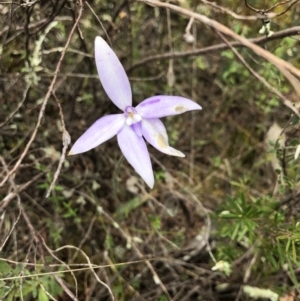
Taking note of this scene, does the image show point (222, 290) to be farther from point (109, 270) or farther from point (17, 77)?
point (17, 77)

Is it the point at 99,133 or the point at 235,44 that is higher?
the point at 235,44

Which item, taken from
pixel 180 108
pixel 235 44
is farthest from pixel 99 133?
pixel 235 44

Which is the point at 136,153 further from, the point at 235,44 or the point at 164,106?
the point at 235,44

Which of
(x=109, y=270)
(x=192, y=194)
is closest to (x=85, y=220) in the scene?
(x=109, y=270)

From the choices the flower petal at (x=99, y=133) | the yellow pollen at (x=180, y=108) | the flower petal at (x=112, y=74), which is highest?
the flower petal at (x=112, y=74)

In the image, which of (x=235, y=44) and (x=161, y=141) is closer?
(x=161, y=141)

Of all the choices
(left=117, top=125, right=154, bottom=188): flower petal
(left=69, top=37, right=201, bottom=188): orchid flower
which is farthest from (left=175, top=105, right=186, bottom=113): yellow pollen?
(left=117, top=125, right=154, bottom=188): flower petal

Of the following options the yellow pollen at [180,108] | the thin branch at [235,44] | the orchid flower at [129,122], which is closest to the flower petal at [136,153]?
the orchid flower at [129,122]

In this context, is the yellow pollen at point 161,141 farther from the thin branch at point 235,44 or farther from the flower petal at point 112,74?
the thin branch at point 235,44

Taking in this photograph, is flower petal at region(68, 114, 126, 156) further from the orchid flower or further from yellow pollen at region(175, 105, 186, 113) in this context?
yellow pollen at region(175, 105, 186, 113)
